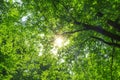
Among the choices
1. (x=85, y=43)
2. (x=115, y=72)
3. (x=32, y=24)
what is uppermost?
(x=32, y=24)

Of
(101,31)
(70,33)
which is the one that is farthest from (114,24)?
(70,33)

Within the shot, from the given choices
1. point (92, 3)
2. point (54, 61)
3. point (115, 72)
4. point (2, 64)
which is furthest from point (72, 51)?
point (2, 64)

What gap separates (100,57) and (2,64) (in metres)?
11.5

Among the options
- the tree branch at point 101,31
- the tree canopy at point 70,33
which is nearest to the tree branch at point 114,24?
the tree canopy at point 70,33

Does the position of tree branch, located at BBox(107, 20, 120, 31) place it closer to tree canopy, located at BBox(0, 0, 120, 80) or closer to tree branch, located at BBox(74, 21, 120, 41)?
tree canopy, located at BBox(0, 0, 120, 80)

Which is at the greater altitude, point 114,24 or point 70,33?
point 70,33

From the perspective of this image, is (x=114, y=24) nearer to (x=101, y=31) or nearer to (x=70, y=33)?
(x=101, y=31)

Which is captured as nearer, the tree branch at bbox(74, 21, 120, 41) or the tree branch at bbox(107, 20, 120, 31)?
the tree branch at bbox(74, 21, 120, 41)

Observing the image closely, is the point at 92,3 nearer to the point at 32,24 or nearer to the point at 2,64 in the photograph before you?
the point at 32,24

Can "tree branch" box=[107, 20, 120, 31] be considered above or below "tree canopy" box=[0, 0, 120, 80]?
below

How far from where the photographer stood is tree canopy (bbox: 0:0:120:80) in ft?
59.8

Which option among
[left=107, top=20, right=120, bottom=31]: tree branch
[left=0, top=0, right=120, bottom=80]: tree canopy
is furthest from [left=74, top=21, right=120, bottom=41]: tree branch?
[left=107, top=20, right=120, bottom=31]: tree branch

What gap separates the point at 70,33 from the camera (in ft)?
68.9

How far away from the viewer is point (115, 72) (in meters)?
24.3
